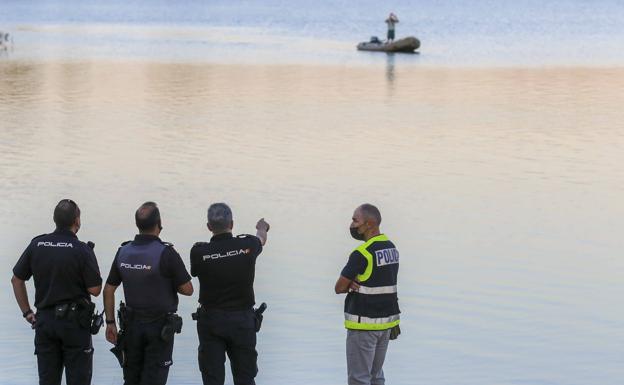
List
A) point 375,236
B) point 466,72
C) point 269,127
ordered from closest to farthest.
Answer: point 375,236
point 269,127
point 466,72

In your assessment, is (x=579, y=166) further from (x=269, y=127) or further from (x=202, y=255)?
(x=202, y=255)

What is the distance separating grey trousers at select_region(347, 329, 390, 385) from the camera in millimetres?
10016

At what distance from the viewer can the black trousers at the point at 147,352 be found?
9969 millimetres

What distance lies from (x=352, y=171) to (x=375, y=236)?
1858 centimetres

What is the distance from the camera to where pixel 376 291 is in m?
9.89

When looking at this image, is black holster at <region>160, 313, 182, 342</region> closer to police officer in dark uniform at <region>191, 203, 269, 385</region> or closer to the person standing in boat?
police officer in dark uniform at <region>191, 203, 269, 385</region>

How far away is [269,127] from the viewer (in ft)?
122

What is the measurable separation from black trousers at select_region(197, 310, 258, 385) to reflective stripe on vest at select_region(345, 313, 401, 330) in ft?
2.66

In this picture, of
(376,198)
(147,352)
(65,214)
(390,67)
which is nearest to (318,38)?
Answer: (390,67)

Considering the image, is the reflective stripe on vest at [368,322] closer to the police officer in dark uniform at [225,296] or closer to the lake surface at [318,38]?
the police officer in dark uniform at [225,296]

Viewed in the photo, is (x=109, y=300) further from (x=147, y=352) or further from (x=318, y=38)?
(x=318, y=38)

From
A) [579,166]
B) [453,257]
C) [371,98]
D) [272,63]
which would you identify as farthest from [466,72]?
[453,257]

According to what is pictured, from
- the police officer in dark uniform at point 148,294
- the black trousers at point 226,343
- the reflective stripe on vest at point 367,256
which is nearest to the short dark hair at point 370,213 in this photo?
the reflective stripe on vest at point 367,256

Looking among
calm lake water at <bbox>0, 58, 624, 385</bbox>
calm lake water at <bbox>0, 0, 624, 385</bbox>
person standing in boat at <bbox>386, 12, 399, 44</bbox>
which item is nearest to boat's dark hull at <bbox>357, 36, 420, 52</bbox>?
person standing in boat at <bbox>386, 12, 399, 44</bbox>
